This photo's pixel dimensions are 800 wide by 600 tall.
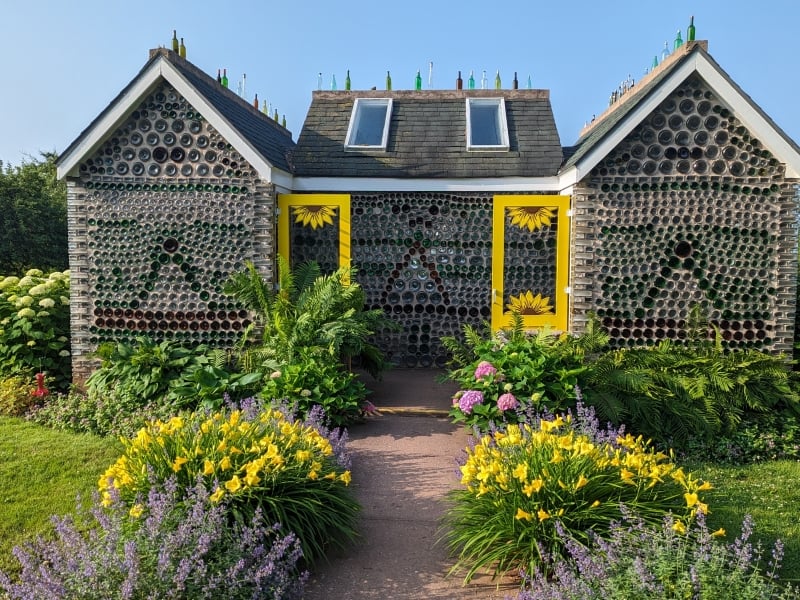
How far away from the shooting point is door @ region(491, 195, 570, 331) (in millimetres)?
9422

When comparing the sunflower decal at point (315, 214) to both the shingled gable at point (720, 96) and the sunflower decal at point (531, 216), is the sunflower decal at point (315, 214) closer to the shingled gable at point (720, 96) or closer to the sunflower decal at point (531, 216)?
the sunflower decal at point (531, 216)

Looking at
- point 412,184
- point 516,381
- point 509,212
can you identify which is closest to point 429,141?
point 412,184

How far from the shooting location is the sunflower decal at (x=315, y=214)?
981 centimetres

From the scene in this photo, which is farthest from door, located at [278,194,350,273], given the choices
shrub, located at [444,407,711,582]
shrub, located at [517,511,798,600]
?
shrub, located at [517,511,798,600]

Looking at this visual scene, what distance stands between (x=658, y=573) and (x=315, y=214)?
764 centimetres

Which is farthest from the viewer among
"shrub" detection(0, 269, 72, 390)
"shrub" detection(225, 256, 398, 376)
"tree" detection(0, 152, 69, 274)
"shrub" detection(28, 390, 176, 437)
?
"tree" detection(0, 152, 69, 274)

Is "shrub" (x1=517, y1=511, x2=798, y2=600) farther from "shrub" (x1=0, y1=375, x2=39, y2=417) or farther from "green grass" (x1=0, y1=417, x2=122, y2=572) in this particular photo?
"shrub" (x1=0, y1=375, x2=39, y2=417)

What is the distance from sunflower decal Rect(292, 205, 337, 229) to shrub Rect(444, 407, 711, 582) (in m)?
6.04

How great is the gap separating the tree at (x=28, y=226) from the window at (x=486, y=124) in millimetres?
13840

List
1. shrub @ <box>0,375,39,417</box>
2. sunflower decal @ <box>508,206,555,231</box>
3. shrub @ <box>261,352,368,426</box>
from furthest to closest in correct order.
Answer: sunflower decal @ <box>508,206,555,231</box>, shrub @ <box>0,375,39,417</box>, shrub @ <box>261,352,368,426</box>

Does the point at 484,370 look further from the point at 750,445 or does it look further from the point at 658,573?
the point at 658,573

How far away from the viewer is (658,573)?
129 inches

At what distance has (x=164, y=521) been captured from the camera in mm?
3812

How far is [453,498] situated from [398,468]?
126 cm
